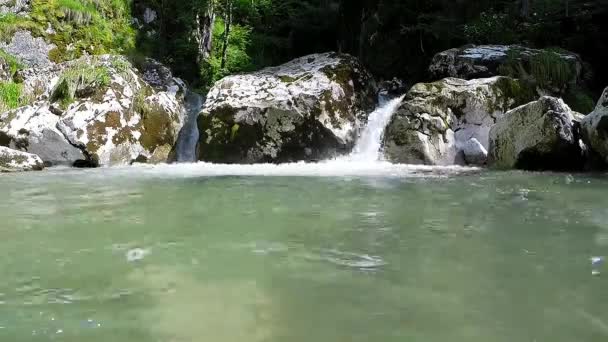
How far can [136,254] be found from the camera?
3.54 metres

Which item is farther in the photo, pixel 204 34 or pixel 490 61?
pixel 204 34

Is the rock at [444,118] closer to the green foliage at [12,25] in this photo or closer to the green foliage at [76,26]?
the green foliage at [76,26]

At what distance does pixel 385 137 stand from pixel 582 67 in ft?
15.2

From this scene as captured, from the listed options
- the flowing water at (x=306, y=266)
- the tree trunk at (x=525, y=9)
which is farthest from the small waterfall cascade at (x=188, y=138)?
the tree trunk at (x=525, y=9)

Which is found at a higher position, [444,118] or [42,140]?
[444,118]

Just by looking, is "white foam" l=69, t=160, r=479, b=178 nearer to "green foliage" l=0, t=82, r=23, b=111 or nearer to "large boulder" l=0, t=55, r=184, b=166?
"large boulder" l=0, t=55, r=184, b=166

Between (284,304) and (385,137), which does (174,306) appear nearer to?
(284,304)

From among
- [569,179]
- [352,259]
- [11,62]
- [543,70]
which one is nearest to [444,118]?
[543,70]

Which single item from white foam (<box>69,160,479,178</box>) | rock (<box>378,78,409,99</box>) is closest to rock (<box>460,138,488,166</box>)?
white foam (<box>69,160,479,178</box>)

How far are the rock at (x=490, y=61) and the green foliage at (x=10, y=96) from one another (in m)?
9.21

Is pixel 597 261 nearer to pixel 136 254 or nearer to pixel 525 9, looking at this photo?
pixel 136 254

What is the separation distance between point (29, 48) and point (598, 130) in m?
12.9

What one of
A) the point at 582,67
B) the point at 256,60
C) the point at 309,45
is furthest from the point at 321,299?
the point at 309,45

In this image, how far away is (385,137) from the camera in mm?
10602
